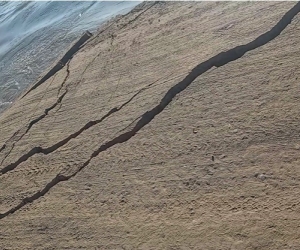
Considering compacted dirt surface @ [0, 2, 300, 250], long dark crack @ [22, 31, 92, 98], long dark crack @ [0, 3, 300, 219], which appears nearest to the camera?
compacted dirt surface @ [0, 2, 300, 250]

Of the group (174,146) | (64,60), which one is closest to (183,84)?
(174,146)

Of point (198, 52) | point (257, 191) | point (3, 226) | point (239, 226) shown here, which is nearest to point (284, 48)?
point (198, 52)

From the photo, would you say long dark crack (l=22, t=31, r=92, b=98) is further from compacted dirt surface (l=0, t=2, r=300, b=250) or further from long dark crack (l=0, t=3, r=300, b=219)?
long dark crack (l=0, t=3, r=300, b=219)

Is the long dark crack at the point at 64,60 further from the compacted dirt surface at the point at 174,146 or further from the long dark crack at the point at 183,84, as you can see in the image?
the long dark crack at the point at 183,84

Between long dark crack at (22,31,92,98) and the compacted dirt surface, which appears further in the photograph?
long dark crack at (22,31,92,98)

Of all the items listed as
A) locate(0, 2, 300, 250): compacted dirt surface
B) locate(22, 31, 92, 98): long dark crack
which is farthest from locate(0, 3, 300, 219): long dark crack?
locate(22, 31, 92, 98): long dark crack

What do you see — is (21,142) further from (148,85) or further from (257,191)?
(257,191)

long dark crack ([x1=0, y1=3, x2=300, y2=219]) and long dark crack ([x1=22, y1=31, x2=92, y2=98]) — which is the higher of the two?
long dark crack ([x1=22, y1=31, x2=92, y2=98])
